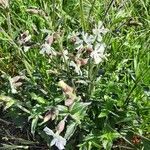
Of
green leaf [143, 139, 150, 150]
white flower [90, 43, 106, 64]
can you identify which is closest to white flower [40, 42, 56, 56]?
white flower [90, 43, 106, 64]

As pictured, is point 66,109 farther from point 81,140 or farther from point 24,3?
point 24,3

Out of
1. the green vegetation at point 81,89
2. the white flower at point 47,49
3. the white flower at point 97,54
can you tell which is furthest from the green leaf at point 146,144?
the white flower at point 47,49

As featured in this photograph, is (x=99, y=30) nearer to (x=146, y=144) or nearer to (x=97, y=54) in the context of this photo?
(x=97, y=54)

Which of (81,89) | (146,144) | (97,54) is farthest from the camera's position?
(81,89)

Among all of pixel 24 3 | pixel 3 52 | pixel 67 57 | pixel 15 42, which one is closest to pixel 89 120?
pixel 67 57

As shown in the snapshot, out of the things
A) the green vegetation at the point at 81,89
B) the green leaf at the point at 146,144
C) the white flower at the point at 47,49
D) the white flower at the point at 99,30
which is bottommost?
the green leaf at the point at 146,144

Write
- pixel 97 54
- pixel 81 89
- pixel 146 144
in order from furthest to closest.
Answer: pixel 81 89 < pixel 146 144 < pixel 97 54

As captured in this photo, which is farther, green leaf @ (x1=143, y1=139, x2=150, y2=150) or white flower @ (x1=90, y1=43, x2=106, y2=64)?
green leaf @ (x1=143, y1=139, x2=150, y2=150)

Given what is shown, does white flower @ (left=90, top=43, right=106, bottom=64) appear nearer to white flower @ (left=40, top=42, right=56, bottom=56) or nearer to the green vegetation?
the green vegetation

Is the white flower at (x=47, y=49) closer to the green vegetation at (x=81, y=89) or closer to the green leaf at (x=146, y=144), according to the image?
the green vegetation at (x=81, y=89)

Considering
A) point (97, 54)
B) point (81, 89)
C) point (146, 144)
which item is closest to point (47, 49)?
point (97, 54)

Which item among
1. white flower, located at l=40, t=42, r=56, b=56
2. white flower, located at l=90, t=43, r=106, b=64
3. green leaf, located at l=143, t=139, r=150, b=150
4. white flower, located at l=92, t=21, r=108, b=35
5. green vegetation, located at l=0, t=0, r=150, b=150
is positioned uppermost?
white flower, located at l=92, t=21, r=108, b=35
